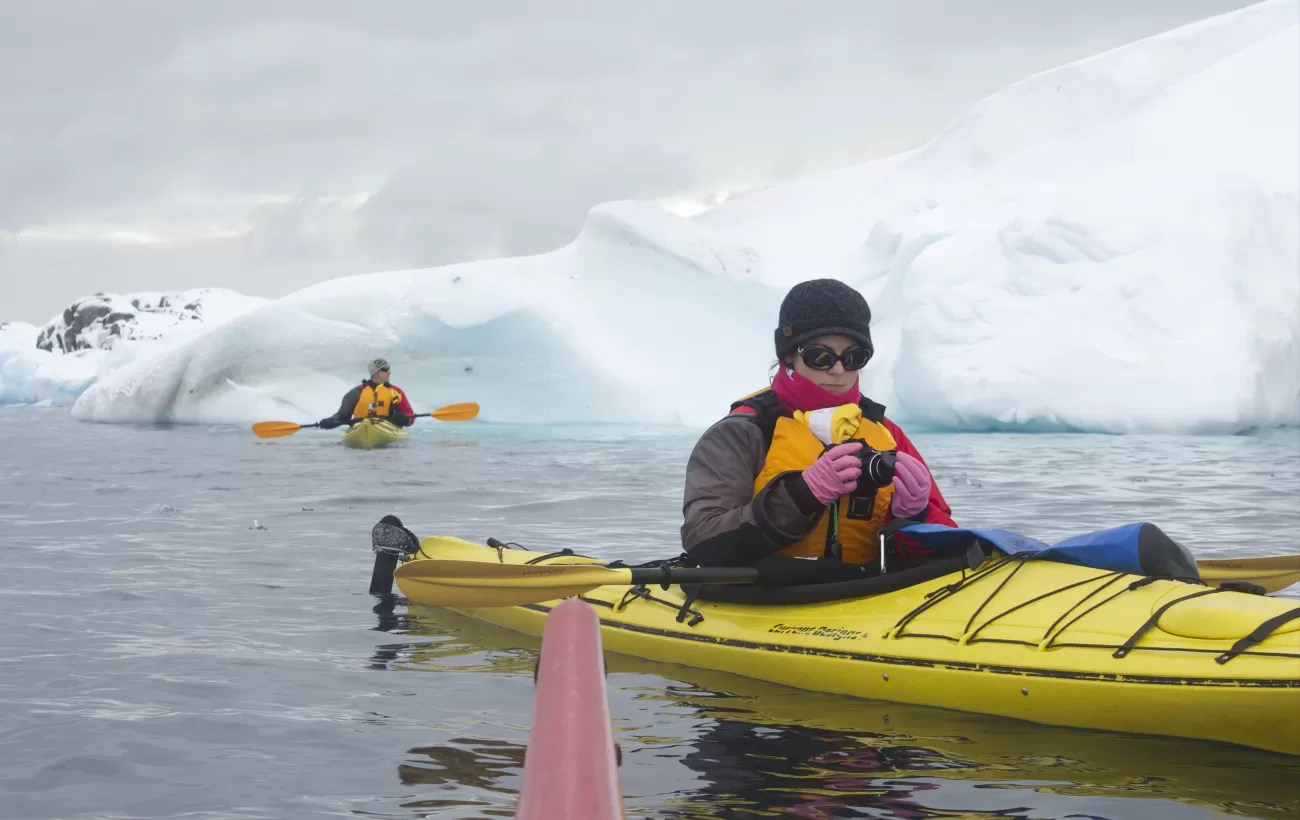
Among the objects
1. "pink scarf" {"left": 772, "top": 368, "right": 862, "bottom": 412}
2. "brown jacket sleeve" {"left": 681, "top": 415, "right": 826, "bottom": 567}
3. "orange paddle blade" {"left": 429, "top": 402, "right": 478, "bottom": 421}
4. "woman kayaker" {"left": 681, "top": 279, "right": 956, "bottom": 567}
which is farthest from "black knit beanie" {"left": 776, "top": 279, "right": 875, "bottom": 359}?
A: "orange paddle blade" {"left": 429, "top": 402, "right": 478, "bottom": 421}

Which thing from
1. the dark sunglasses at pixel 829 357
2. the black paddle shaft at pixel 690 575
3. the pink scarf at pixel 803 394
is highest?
the dark sunglasses at pixel 829 357

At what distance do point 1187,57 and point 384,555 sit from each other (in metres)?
24.3

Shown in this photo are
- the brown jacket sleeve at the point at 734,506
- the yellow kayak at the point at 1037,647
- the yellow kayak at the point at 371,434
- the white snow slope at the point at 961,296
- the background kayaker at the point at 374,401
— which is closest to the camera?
the yellow kayak at the point at 1037,647

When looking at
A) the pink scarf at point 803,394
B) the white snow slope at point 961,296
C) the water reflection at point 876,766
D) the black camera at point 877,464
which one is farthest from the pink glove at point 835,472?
the white snow slope at point 961,296

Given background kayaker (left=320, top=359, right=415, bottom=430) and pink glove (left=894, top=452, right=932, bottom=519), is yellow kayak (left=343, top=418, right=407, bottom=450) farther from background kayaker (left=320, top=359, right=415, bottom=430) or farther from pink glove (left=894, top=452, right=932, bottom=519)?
pink glove (left=894, top=452, right=932, bottom=519)

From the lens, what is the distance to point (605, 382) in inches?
734

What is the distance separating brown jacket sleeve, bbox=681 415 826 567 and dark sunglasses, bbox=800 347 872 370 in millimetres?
281

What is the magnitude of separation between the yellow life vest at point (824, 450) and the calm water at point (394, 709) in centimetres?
46

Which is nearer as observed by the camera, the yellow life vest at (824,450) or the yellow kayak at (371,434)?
the yellow life vest at (824,450)

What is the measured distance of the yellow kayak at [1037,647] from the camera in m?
2.90

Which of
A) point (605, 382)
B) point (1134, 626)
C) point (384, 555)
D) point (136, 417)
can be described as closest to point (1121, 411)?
point (605, 382)

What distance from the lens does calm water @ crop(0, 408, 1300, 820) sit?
9.06ft

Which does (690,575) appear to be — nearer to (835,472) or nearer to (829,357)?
(835,472)

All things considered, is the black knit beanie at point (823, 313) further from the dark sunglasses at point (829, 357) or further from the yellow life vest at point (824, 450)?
the yellow life vest at point (824, 450)
